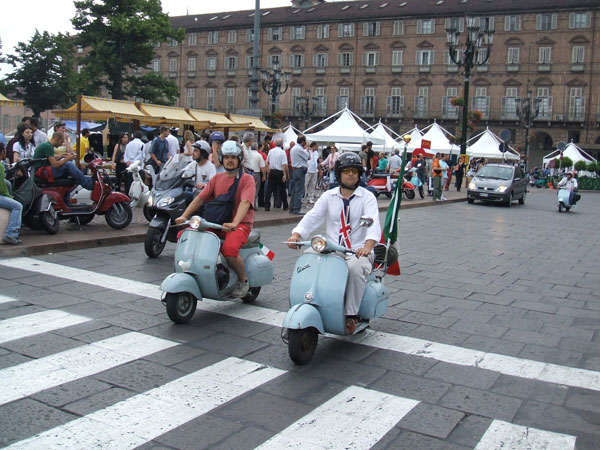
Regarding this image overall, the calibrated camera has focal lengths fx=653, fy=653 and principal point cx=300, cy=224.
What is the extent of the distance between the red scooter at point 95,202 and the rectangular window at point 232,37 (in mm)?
65061

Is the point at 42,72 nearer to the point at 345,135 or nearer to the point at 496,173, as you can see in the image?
the point at 345,135

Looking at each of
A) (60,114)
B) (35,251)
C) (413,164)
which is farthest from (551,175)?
(35,251)

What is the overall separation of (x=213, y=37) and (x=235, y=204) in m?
71.9

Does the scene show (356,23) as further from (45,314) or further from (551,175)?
(45,314)

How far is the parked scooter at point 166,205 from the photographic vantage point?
8922 millimetres

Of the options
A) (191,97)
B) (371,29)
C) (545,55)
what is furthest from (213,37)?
(545,55)

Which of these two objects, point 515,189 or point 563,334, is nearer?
point 563,334

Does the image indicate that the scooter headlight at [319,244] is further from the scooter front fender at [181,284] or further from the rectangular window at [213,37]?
the rectangular window at [213,37]

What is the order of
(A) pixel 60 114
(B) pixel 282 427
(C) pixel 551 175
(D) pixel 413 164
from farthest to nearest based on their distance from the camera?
(C) pixel 551 175, (D) pixel 413 164, (A) pixel 60 114, (B) pixel 282 427

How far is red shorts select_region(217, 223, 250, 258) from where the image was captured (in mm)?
6059

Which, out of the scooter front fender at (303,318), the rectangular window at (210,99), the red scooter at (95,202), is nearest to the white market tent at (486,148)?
the red scooter at (95,202)

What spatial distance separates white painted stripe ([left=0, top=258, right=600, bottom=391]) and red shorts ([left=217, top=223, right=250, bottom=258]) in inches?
24.9

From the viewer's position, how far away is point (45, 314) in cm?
588

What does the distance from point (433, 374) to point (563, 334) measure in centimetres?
192
